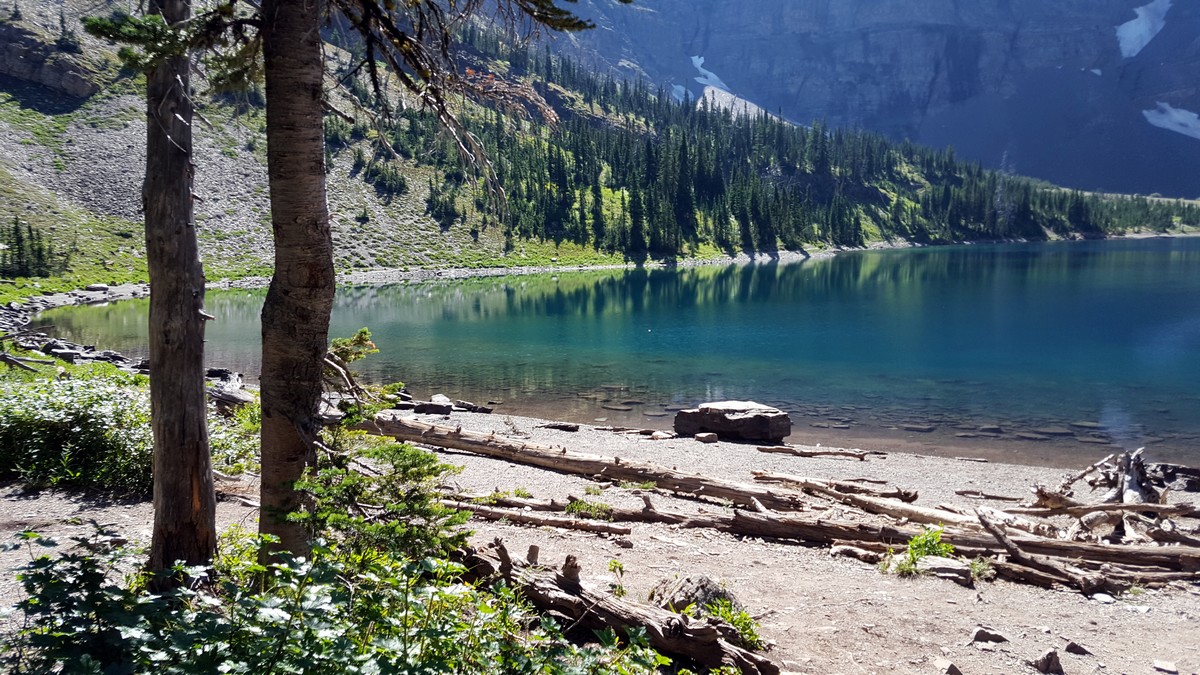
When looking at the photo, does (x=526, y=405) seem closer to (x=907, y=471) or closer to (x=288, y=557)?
(x=907, y=471)

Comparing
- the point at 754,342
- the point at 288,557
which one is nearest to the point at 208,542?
the point at 288,557

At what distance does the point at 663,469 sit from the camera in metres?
14.0

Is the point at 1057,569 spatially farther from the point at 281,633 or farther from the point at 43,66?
the point at 43,66

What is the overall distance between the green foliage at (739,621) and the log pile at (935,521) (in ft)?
4.54

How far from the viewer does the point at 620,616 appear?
662 cm

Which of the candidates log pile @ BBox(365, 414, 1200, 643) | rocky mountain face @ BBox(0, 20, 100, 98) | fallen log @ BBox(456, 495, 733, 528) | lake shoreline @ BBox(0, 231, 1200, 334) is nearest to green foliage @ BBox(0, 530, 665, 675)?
log pile @ BBox(365, 414, 1200, 643)

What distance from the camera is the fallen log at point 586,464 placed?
12.7 m

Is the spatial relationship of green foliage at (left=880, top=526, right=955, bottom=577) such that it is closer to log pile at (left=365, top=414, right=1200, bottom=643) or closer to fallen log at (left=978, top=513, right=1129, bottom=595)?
log pile at (left=365, top=414, right=1200, bottom=643)

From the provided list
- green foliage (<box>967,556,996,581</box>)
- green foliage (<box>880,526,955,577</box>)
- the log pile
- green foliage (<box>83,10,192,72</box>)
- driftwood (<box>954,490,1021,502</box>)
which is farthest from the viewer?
driftwood (<box>954,490,1021,502</box>)

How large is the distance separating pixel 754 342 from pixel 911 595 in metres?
36.3

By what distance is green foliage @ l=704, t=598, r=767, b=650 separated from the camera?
689 centimetres

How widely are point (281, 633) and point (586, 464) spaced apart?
1088 centimetres

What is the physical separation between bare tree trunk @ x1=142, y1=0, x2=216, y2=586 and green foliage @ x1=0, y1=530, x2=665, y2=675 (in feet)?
5.39

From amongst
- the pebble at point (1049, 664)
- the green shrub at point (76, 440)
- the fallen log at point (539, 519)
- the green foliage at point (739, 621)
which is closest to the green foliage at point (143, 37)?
the green foliage at point (739, 621)
